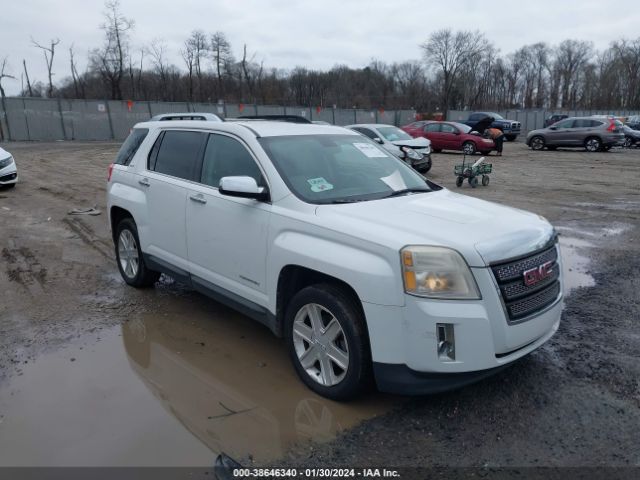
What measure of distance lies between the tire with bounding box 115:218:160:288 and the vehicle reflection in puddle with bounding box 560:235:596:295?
4.25 meters

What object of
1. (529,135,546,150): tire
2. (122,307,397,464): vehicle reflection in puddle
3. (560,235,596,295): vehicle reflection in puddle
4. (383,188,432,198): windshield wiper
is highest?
(383,188,432,198): windshield wiper

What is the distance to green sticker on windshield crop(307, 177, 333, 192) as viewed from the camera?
3.95 meters

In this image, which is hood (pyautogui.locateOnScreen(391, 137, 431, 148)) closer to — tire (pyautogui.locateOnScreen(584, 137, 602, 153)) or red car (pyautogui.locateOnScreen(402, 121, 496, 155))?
red car (pyautogui.locateOnScreen(402, 121, 496, 155))

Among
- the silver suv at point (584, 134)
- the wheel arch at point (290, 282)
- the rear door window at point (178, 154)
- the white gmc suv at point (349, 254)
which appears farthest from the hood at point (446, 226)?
the silver suv at point (584, 134)

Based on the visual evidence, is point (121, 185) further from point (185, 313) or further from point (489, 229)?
point (489, 229)

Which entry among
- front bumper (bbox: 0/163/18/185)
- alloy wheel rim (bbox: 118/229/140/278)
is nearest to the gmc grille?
alloy wheel rim (bbox: 118/229/140/278)

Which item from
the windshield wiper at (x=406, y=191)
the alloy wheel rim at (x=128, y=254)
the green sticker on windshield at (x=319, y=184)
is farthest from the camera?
the alloy wheel rim at (x=128, y=254)

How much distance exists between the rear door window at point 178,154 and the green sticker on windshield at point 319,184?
1.24 meters

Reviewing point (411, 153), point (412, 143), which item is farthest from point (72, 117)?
point (411, 153)

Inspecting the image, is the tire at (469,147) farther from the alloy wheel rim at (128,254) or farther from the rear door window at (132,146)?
the alloy wheel rim at (128,254)

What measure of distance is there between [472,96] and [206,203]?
9152cm

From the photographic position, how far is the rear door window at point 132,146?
5676 mm

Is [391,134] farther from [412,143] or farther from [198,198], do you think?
[198,198]

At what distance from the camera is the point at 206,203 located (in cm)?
440
